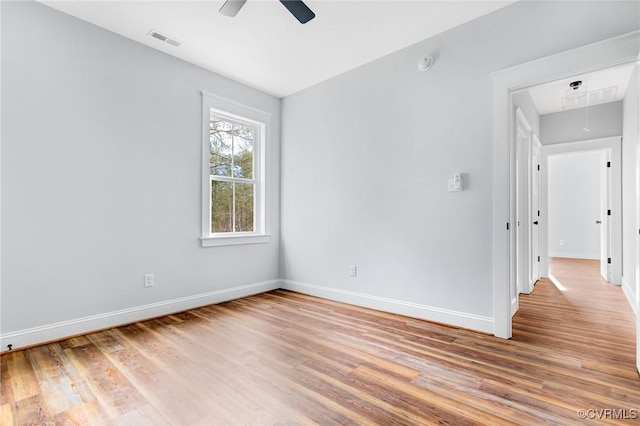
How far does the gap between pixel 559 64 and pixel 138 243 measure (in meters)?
3.92

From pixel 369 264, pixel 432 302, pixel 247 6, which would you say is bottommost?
pixel 432 302

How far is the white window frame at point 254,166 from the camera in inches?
141

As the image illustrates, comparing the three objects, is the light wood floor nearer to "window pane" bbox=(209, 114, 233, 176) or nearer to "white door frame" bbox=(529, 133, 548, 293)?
"white door frame" bbox=(529, 133, 548, 293)

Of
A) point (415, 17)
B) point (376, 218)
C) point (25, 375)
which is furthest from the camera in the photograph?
point (376, 218)

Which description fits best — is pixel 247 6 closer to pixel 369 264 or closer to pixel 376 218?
pixel 376 218

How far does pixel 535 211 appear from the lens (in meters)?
4.74

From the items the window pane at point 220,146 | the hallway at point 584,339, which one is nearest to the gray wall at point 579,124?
the hallway at point 584,339

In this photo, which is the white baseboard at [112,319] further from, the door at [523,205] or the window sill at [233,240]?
the door at [523,205]

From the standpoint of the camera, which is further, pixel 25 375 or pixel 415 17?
pixel 415 17

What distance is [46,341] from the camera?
2.47m

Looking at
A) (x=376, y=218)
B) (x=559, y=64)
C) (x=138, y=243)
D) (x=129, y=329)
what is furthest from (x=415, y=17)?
(x=129, y=329)

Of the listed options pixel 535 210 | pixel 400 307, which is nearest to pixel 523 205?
pixel 535 210

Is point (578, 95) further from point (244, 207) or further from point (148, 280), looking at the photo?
point (148, 280)

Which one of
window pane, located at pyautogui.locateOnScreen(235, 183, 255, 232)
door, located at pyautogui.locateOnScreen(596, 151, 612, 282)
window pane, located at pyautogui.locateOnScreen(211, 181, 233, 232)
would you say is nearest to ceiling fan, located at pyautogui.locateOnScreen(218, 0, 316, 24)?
window pane, located at pyautogui.locateOnScreen(211, 181, 233, 232)
